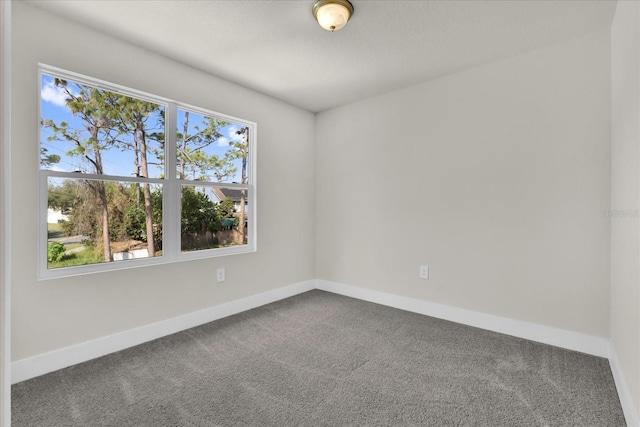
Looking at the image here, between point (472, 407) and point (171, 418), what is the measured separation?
164 centimetres

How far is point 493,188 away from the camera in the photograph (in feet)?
8.89

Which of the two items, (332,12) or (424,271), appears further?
(424,271)

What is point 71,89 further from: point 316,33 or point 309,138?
point 309,138

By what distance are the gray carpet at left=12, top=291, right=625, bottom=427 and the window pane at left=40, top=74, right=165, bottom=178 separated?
144 centimetres

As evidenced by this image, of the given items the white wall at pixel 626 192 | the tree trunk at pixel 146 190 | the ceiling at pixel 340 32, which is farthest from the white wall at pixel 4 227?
the white wall at pixel 626 192

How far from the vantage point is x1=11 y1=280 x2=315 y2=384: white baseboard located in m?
1.96

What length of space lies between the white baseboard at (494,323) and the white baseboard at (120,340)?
1.24 meters

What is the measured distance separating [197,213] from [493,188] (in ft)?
9.11

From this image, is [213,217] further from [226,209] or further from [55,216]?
[55,216]

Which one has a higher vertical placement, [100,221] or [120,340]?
[100,221]

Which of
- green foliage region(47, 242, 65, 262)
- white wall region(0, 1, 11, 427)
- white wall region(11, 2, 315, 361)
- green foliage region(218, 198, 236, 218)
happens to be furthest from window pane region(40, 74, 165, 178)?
white wall region(0, 1, 11, 427)

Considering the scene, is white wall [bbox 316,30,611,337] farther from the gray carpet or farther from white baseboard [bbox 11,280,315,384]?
white baseboard [bbox 11,280,315,384]

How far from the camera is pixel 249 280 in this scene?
3.32 meters

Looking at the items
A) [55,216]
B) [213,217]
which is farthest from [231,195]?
[55,216]
